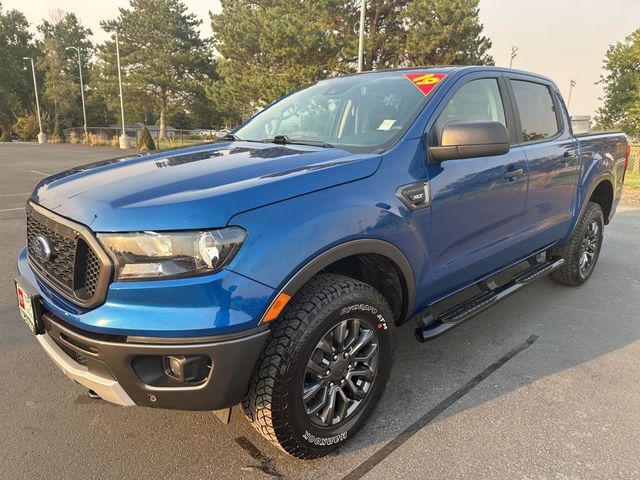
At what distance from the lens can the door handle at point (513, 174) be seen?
10.1 feet

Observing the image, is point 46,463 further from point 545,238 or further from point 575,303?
point 575,303

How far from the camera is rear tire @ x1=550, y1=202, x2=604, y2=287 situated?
14.3 ft

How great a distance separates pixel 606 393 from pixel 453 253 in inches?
48.9

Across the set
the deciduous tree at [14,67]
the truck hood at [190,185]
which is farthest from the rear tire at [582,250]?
the deciduous tree at [14,67]

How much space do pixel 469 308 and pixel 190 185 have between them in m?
1.89

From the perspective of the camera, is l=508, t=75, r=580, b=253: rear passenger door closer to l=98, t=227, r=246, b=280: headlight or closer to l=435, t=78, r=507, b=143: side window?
l=435, t=78, r=507, b=143: side window

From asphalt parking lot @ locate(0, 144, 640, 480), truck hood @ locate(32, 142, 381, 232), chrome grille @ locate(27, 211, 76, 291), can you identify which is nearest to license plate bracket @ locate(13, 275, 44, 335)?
chrome grille @ locate(27, 211, 76, 291)

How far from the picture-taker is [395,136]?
2551mm

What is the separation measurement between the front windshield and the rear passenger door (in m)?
1.09

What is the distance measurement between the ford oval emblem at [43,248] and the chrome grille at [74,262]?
0.03ft

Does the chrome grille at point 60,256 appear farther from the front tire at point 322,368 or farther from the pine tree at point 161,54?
the pine tree at point 161,54

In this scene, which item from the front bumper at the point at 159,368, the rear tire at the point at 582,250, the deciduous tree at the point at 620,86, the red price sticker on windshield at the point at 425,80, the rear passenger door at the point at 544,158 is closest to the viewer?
the front bumper at the point at 159,368

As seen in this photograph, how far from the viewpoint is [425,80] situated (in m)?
2.93

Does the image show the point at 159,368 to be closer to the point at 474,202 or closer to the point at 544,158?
the point at 474,202
